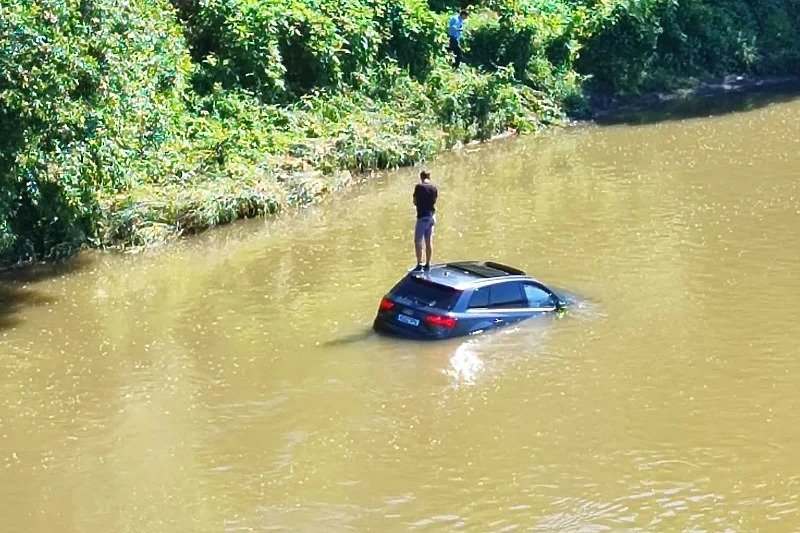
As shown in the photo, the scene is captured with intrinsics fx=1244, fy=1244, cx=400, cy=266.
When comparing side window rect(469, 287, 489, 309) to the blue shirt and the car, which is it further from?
the blue shirt

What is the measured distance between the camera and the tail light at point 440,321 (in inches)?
735

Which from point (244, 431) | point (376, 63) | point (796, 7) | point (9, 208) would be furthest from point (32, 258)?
point (796, 7)

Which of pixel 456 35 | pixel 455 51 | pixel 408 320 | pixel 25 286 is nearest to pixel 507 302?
pixel 408 320

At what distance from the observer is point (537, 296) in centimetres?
1989

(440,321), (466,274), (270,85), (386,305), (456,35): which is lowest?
(440,321)

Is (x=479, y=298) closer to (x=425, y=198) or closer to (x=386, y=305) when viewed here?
(x=386, y=305)

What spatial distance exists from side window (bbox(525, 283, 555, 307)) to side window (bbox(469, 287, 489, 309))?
0.93 metres

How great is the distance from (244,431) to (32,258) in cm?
1002

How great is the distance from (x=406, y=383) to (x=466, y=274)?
101 inches

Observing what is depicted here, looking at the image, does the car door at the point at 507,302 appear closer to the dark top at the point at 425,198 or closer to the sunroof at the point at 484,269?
the sunroof at the point at 484,269

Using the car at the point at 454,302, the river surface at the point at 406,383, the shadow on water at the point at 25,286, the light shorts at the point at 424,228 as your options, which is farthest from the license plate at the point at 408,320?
the shadow on water at the point at 25,286

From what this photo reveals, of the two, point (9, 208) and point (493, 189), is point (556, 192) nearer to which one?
point (493, 189)

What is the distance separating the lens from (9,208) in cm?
2253

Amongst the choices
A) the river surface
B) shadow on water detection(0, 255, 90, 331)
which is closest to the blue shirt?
the river surface
